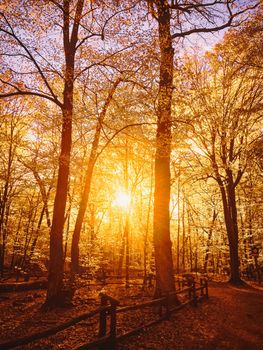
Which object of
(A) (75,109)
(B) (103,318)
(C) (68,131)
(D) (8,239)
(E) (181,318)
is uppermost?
(A) (75,109)

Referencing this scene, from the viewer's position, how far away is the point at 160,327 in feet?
22.7

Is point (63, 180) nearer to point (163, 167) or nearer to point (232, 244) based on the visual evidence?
point (163, 167)

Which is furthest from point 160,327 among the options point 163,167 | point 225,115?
point 225,115

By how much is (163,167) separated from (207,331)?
6308 millimetres

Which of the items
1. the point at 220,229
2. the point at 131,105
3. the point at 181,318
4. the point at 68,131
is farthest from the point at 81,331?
the point at 220,229

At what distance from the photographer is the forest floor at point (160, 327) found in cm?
578

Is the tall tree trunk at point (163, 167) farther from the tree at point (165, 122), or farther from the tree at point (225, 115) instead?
the tree at point (225, 115)

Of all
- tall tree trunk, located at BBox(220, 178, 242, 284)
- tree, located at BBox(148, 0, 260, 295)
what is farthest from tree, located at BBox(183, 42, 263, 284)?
tree, located at BBox(148, 0, 260, 295)

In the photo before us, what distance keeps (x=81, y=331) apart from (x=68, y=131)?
7687mm

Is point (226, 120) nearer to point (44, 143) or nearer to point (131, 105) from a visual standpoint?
point (131, 105)

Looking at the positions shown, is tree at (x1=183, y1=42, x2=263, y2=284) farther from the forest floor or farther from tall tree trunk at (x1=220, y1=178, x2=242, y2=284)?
the forest floor

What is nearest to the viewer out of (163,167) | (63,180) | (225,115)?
(63,180)

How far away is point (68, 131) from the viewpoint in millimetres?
10398

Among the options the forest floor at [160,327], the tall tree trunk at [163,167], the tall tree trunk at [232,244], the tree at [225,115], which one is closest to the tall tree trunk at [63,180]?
the forest floor at [160,327]
